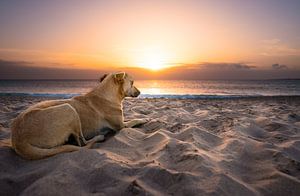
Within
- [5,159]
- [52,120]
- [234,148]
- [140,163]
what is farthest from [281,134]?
[5,159]

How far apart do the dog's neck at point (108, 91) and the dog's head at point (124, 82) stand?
0.25 ft

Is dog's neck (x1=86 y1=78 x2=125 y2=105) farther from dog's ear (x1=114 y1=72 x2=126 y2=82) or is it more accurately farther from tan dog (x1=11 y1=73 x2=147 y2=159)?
dog's ear (x1=114 y1=72 x2=126 y2=82)

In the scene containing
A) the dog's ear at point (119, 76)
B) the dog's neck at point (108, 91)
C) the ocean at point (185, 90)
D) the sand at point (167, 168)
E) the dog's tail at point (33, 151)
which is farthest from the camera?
the ocean at point (185, 90)

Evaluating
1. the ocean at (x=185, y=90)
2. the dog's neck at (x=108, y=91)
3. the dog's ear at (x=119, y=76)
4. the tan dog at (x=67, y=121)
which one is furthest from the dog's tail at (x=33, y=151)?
the ocean at (x=185, y=90)

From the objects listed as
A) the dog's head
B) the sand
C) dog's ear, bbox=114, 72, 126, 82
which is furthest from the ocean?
the sand

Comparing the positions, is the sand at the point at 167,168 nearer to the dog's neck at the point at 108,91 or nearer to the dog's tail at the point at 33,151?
the dog's tail at the point at 33,151

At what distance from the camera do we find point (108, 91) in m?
5.40

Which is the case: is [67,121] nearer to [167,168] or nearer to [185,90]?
[167,168]

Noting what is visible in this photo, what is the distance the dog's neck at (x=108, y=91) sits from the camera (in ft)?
17.4

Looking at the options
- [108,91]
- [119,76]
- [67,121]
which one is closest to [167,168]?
[67,121]

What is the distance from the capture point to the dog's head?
17.9 ft

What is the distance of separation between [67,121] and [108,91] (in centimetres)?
→ 158

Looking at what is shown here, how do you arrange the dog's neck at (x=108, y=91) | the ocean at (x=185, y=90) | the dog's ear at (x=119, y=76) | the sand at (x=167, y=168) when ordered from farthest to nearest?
the ocean at (x=185, y=90)
the dog's ear at (x=119, y=76)
the dog's neck at (x=108, y=91)
the sand at (x=167, y=168)

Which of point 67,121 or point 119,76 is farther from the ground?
point 119,76
